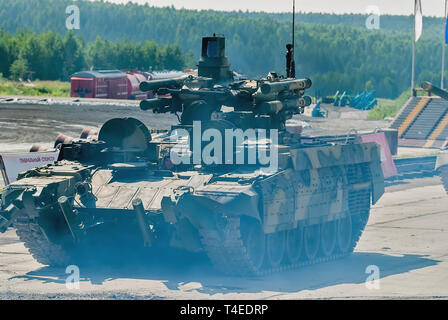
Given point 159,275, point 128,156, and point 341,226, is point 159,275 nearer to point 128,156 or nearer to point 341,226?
point 128,156

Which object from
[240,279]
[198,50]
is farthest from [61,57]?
[240,279]

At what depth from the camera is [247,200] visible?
742 inches

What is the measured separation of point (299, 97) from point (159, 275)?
5872 millimetres

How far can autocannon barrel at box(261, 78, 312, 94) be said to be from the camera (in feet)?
72.5

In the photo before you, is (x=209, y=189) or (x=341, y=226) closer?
(x=209, y=189)

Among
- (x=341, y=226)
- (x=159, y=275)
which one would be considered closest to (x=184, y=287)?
(x=159, y=275)

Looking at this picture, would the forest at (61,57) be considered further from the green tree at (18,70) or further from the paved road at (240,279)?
the paved road at (240,279)

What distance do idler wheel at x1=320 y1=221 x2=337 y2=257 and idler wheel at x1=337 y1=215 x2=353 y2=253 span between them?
18 centimetres

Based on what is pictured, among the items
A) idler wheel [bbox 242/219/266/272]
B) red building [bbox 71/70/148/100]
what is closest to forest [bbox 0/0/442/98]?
red building [bbox 71/70/148/100]

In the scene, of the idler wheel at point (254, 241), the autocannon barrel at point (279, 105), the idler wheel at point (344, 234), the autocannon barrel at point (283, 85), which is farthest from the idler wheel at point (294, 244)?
the autocannon barrel at point (283, 85)

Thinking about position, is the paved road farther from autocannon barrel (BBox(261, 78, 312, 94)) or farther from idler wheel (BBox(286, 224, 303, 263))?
autocannon barrel (BBox(261, 78, 312, 94))

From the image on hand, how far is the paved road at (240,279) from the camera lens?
18.1 meters

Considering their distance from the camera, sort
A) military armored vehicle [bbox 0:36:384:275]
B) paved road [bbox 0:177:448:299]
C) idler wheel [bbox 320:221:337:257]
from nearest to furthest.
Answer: paved road [bbox 0:177:448:299] → military armored vehicle [bbox 0:36:384:275] → idler wheel [bbox 320:221:337:257]

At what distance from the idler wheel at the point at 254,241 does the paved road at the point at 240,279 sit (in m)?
0.36
